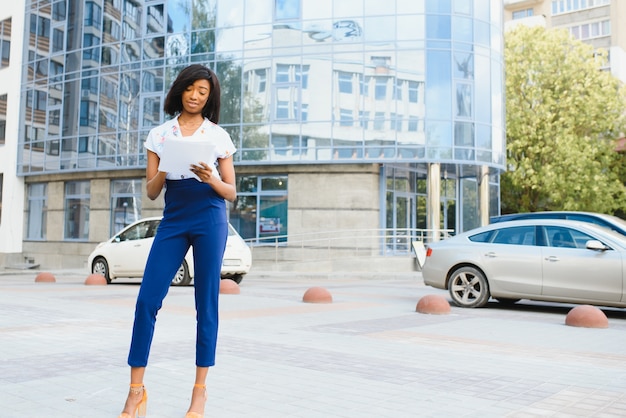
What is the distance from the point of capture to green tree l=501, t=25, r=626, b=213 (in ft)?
103

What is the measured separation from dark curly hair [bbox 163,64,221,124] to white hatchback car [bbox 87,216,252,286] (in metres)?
10.9

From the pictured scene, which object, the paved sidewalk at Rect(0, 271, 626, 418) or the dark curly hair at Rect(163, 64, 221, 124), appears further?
the paved sidewalk at Rect(0, 271, 626, 418)

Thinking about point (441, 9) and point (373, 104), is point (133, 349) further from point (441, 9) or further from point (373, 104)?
point (441, 9)

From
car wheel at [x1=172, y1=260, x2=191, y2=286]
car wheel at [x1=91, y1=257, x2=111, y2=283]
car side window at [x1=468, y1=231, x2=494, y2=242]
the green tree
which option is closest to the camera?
car side window at [x1=468, y1=231, x2=494, y2=242]

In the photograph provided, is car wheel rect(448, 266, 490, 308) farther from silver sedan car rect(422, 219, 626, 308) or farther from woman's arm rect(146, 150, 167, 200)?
woman's arm rect(146, 150, 167, 200)

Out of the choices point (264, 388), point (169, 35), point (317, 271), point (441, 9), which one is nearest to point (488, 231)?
point (264, 388)

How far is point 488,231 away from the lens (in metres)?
10.2

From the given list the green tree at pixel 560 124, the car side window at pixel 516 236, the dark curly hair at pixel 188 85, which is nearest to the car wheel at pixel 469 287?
the car side window at pixel 516 236

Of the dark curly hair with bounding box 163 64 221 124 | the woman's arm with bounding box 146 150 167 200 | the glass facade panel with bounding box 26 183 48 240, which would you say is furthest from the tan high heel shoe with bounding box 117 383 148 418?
the glass facade panel with bounding box 26 183 48 240

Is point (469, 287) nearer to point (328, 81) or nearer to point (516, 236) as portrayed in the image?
point (516, 236)

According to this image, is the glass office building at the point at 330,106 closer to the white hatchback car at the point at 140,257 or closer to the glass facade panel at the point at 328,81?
the glass facade panel at the point at 328,81

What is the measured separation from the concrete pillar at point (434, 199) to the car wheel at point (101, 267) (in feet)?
38.1

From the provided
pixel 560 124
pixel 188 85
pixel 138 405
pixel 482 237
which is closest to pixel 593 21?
pixel 560 124

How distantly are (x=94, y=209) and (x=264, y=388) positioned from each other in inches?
979
